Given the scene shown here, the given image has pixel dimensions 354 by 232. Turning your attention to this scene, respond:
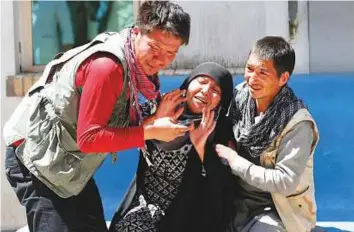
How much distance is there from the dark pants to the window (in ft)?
7.89

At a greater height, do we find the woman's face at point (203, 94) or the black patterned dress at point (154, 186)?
the woman's face at point (203, 94)

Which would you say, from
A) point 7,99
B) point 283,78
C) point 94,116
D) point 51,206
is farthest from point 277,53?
point 7,99

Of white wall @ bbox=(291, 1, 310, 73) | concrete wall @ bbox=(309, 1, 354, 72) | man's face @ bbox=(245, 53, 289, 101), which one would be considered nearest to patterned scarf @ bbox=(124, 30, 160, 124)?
man's face @ bbox=(245, 53, 289, 101)

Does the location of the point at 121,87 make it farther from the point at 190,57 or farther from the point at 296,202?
the point at 190,57

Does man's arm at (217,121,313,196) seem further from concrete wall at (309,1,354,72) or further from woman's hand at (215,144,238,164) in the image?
concrete wall at (309,1,354,72)

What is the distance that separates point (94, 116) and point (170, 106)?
0.39m

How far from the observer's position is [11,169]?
2.75 meters

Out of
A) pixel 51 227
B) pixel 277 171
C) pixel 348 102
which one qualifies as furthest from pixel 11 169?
pixel 348 102

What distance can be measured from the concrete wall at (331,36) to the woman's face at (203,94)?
2148 mm

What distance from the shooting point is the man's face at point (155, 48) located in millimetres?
2422

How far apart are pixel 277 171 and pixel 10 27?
116 inches

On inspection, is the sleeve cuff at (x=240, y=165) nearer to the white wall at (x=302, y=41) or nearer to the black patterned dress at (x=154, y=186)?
the black patterned dress at (x=154, y=186)

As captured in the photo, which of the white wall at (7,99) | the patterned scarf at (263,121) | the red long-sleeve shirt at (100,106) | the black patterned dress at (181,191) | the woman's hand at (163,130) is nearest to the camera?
the red long-sleeve shirt at (100,106)

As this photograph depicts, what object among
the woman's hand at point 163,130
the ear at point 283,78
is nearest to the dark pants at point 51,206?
the woman's hand at point 163,130
